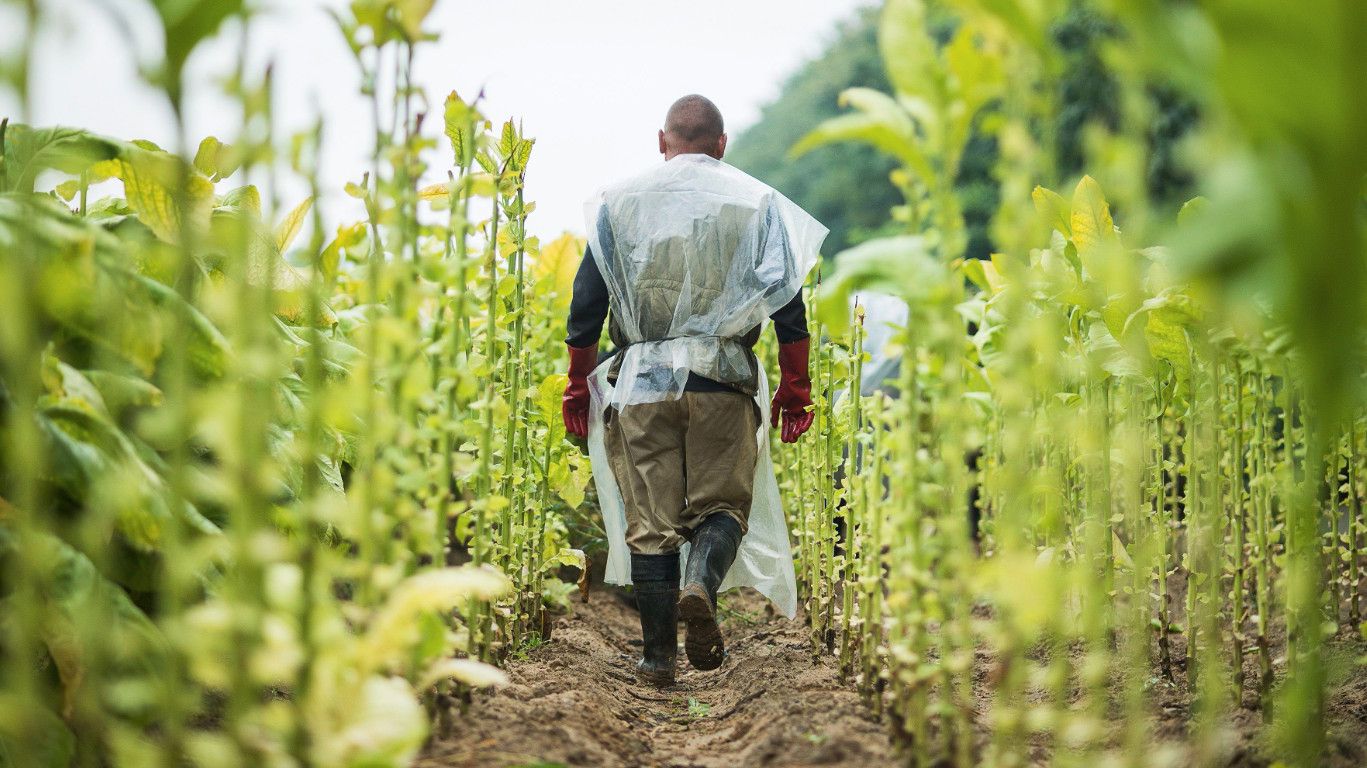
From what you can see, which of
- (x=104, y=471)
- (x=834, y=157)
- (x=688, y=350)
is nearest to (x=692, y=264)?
(x=688, y=350)

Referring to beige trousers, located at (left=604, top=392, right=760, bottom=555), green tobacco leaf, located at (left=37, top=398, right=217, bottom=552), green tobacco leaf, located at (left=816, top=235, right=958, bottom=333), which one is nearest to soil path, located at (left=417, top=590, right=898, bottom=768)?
beige trousers, located at (left=604, top=392, right=760, bottom=555)

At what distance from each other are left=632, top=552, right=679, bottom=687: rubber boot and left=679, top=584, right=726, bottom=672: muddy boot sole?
9cm

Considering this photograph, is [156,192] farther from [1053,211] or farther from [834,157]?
[834,157]

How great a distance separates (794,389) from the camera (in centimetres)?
390

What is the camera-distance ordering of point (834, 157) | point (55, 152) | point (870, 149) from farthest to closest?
1. point (834, 157)
2. point (870, 149)
3. point (55, 152)

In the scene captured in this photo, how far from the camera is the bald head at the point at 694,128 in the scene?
392cm

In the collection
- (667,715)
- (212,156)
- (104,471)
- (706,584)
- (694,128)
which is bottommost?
(667,715)

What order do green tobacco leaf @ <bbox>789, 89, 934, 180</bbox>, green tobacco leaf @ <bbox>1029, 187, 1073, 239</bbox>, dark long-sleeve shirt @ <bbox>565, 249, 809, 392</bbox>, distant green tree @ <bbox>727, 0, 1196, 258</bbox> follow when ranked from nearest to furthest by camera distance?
green tobacco leaf @ <bbox>789, 89, 934, 180</bbox>
green tobacco leaf @ <bbox>1029, 187, 1073, 239</bbox>
dark long-sleeve shirt @ <bbox>565, 249, 809, 392</bbox>
distant green tree @ <bbox>727, 0, 1196, 258</bbox>

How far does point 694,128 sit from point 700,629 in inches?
70.2

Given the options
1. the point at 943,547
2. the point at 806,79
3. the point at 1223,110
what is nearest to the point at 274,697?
the point at 943,547

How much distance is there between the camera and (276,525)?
2.15 metres

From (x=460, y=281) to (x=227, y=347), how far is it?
0.45 metres

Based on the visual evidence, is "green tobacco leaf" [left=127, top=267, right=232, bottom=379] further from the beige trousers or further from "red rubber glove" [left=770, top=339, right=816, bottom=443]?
"red rubber glove" [left=770, top=339, right=816, bottom=443]

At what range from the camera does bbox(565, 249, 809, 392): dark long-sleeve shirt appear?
12.5 feet
